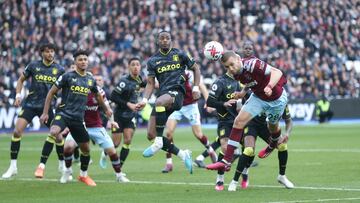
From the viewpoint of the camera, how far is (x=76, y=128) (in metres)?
17.9

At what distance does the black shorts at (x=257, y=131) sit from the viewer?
17016 millimetres

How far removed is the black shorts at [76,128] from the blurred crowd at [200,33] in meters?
23.5

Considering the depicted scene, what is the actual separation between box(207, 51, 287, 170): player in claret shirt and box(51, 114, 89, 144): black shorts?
9.99 feet

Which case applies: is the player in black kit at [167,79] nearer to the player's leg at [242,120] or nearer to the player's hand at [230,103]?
the player's hand at [230,103]

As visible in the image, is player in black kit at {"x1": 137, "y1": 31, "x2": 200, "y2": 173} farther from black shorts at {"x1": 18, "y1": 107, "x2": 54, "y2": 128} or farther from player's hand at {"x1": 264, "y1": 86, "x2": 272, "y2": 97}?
player's hand at {"x1": 264, "y1": 86, "x2": 272, "y2": 97}

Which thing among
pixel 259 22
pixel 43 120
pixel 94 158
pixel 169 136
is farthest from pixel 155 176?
pixel 259 22

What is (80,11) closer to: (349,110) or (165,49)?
(349,110)

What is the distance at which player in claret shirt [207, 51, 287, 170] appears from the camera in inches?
629

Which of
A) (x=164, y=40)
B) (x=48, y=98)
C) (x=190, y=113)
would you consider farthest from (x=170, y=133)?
(x=48, y=98)

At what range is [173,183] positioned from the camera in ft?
59.6

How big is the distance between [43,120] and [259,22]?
37.5 m

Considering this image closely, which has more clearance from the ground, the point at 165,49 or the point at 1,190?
the point at 165,49

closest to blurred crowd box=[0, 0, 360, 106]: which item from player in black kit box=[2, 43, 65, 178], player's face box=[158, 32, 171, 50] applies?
player in black kit box=[2, 43, 65, 178]

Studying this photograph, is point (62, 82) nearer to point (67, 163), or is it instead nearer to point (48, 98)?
point (48, 98)
